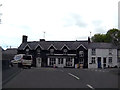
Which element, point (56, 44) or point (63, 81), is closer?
point (63, 81)

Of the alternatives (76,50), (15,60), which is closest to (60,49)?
(76,50)

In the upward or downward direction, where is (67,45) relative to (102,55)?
upward

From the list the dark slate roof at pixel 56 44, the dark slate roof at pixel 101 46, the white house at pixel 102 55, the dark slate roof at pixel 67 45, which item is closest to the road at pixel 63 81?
the white house at pixel 102 55

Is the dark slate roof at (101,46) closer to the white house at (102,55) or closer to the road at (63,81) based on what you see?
the white house at (102,55)

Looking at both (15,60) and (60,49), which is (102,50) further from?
(15,60)

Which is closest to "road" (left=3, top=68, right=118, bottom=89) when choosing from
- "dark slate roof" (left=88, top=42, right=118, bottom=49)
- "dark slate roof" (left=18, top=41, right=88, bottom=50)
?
"dark slate roof" (left=88, top=42, right=118, bottom=49)

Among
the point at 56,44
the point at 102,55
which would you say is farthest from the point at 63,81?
the point at 56,44

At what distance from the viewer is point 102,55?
7744 cm

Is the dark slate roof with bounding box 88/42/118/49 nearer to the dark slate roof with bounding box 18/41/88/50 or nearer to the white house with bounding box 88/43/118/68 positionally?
the white house with bounding box 88/43/118/68

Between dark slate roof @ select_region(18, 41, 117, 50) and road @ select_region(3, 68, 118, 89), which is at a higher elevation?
dark slate roof @ select_region(18, 41, 117, 50)

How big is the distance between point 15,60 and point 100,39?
218 feet

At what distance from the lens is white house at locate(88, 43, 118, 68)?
76125 mm

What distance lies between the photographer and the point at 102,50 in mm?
77875

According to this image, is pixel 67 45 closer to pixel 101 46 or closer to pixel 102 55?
pixel 101 46
